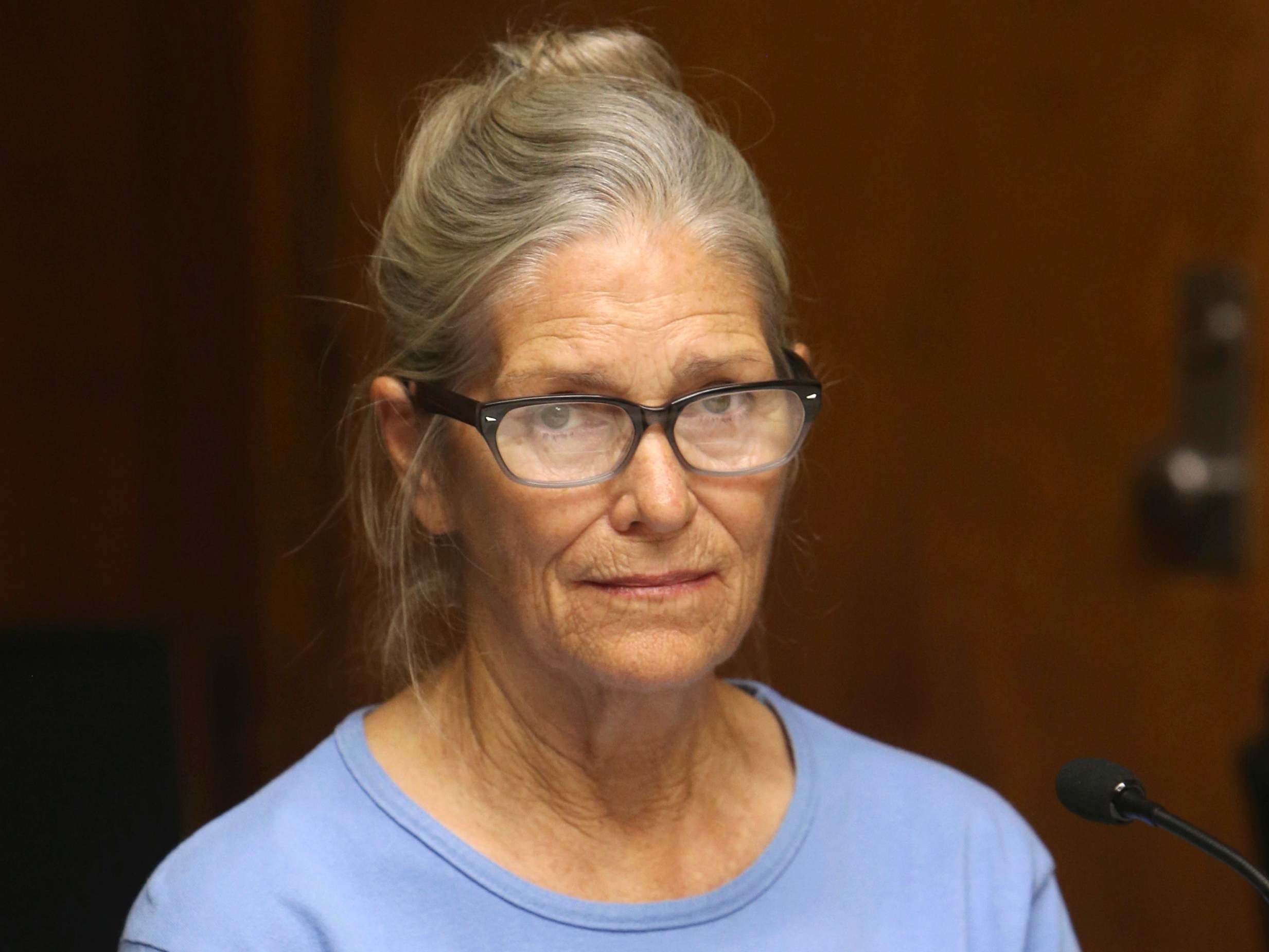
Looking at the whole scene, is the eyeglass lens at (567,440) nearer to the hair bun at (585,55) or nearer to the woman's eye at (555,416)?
the woman's eye at (555,416)

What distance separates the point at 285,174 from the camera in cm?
233

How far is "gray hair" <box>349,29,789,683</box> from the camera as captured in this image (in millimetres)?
1248

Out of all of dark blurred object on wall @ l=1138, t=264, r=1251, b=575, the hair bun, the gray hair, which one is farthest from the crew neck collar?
dark blurred object on wall @ l=1138, t=264, r=1251, b=575

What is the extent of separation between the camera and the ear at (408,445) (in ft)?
4.38

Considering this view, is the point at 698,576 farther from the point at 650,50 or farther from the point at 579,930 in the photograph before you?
the point at 650,50

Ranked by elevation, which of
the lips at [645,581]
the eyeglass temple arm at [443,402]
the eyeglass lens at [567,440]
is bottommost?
the lips at [645,581]

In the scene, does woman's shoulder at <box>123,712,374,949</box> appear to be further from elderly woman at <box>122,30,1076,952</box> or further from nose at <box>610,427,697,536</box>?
nose at <box>610,427,697,536</box>

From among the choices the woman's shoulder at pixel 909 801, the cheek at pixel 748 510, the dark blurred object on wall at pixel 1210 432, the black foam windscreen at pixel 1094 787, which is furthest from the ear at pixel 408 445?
the dark blurred object on wall at pixel 1210 432

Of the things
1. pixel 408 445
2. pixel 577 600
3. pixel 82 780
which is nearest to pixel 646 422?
pixel 577 600

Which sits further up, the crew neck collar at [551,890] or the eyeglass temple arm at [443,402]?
the eyeglass temple arm at [443,402]

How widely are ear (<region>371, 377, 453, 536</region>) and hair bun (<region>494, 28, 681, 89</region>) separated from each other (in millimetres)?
300

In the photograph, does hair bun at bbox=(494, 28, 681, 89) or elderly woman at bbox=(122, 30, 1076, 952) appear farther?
hair bun at bbox=(494, 28, 681, 89)

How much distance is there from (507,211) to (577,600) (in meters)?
0.31

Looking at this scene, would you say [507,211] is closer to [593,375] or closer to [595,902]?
[593,375]
